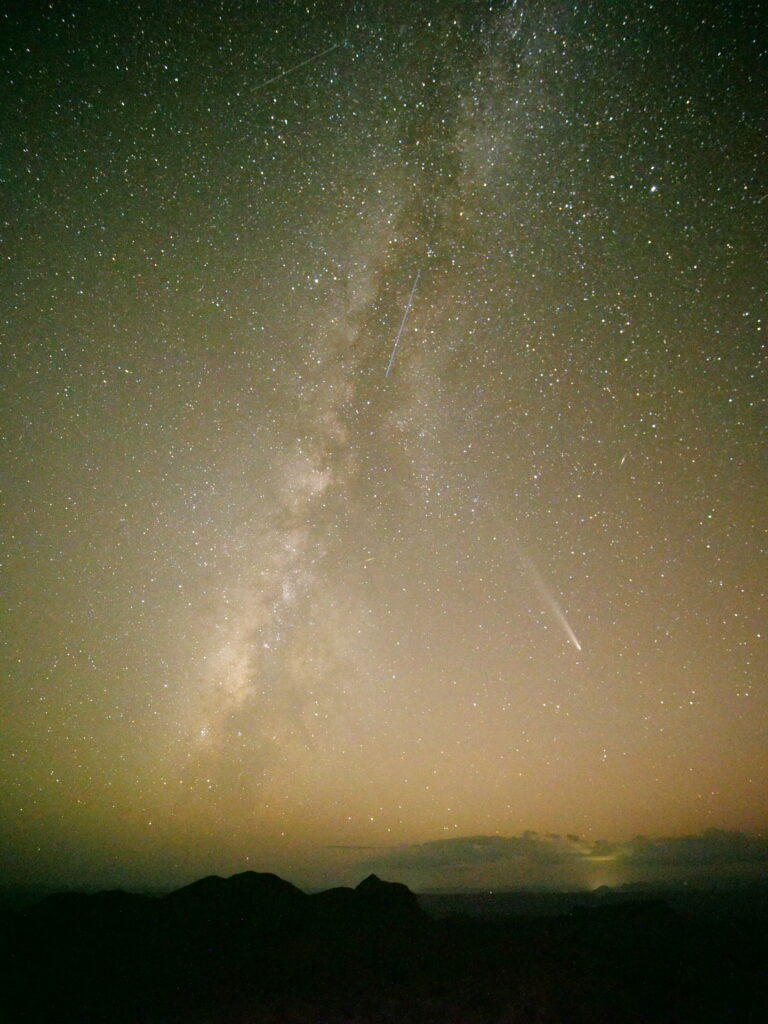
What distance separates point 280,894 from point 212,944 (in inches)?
165

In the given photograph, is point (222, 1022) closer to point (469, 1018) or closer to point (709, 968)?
point (469, 1018)

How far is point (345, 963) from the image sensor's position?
714 inches

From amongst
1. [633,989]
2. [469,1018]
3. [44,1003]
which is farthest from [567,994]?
[44,1003]

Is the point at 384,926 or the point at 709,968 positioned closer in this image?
the point at 709,968

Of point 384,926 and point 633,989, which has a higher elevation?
point 384,926

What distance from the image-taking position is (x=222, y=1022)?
1466 centimetres

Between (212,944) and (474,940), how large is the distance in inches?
365

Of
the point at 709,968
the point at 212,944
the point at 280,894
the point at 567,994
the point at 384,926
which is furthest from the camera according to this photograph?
the point at 280,894

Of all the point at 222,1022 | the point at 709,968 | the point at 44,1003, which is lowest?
the point at 709,968

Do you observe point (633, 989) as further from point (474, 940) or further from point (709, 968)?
point (474, 940)

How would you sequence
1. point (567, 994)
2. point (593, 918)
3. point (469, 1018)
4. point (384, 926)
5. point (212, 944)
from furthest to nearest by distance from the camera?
point (593, 918) → point (384, 926) → point (212, 944) → point (567, 994) → point (469, 1018)

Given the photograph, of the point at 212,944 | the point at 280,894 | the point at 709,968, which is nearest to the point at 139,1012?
the point at 212,944

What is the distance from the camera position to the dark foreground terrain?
14977 millimetres

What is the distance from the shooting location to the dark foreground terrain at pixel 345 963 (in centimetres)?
1498
